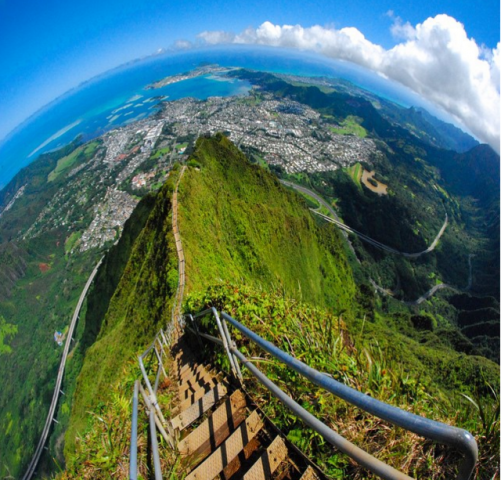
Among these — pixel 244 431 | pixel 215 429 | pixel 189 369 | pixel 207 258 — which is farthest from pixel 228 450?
pixel 207 258

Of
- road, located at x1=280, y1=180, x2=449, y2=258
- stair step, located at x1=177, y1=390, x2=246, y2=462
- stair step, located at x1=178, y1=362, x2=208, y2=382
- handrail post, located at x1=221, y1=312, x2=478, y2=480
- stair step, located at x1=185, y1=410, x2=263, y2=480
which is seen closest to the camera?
handrail post, located at x1=221, y1=312, x2=478, y2=480

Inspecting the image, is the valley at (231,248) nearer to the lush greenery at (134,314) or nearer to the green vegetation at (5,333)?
the lush greenery at (134,314)

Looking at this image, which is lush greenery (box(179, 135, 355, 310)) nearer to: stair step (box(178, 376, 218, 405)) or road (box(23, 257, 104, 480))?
stair step (box(178, 376, 218, 405))

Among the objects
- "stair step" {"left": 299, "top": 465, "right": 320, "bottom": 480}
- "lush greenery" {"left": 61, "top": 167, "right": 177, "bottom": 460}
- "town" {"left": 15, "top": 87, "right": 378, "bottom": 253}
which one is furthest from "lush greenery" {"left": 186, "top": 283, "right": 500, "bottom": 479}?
"town" {"left": 15, "top": 87, "right": 378, "bottom": 253}

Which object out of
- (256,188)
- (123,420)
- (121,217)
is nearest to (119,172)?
(121,217)

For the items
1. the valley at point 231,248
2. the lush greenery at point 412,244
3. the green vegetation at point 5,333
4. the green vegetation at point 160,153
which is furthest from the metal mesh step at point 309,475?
the green vegetation at point 160,153

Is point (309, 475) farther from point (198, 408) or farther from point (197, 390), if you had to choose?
point (197, 390)
